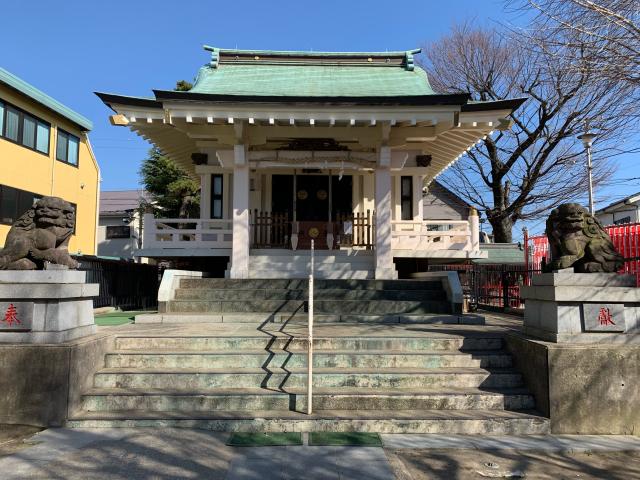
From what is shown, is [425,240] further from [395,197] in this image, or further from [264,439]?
[264,439]

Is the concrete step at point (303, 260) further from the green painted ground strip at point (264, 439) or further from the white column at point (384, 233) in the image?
Result: the green painted ground strip at point (264, 439)

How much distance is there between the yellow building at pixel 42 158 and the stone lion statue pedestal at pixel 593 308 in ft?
61.1

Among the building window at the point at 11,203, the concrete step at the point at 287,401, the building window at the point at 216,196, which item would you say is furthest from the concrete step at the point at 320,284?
the building window at the point at 11,203

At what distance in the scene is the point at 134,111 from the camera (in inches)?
404

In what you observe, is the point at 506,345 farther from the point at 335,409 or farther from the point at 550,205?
the point at 550,205

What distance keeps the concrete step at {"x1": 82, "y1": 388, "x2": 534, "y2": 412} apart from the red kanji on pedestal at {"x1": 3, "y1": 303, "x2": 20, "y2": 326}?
45.8 inches

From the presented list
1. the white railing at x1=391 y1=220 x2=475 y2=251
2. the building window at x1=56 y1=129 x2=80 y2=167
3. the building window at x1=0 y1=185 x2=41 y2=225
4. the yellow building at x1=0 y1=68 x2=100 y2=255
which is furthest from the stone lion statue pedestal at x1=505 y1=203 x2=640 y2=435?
the building window at x1=56 y1=129 x2=80 y2=167

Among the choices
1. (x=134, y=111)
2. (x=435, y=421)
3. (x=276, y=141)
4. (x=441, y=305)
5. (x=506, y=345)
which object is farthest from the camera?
(x=276, y=141)

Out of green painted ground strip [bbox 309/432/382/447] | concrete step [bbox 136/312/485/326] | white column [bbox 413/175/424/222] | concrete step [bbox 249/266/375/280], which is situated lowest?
green painted ground strip [bbox 309/432/382/447]

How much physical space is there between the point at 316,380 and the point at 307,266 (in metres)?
5.68

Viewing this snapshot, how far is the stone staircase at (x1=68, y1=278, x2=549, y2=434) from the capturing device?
4.48 metres

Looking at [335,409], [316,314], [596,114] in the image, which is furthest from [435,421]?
[596,114]

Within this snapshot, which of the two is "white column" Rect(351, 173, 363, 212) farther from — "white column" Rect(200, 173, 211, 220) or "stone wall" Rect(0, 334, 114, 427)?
"stone wall" Rect(0, 334, 114, 427)

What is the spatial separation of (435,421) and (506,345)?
76.2 inches
